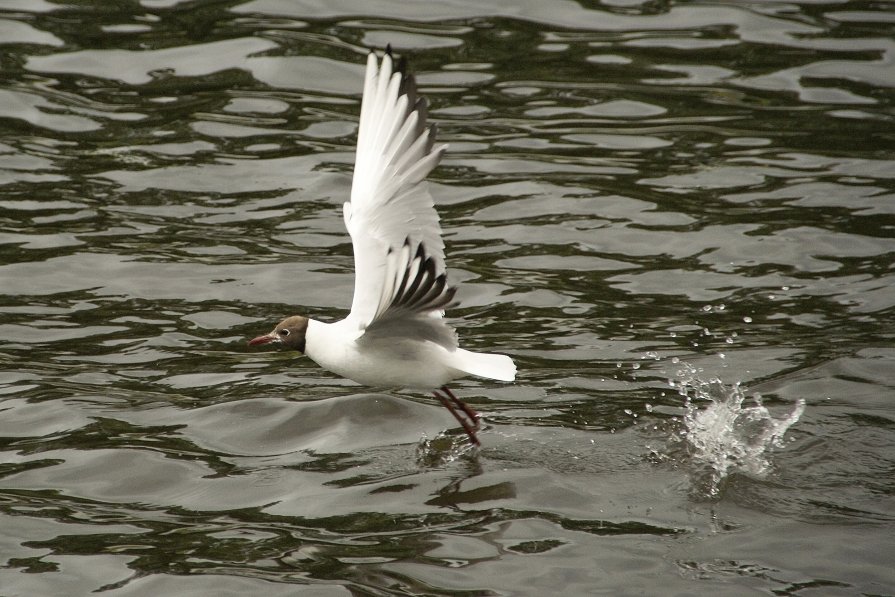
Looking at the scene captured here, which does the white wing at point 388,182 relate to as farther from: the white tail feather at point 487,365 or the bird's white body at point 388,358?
the white tail feather at point 487,365

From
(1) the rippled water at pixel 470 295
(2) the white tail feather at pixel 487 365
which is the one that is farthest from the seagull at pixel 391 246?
(1) the rippled water at pixel 470 295

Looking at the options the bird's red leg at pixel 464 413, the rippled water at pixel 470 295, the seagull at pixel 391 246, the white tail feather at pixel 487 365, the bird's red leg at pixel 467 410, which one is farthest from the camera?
the bird's red leg at pixel 467 410

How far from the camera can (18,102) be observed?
13.3 metres

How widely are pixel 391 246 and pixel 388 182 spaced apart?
0.40m

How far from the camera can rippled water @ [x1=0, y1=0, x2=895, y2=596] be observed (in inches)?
244

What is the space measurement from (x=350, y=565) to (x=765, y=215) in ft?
20.1

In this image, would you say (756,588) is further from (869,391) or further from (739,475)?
(869,391)

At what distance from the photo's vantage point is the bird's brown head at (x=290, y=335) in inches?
295

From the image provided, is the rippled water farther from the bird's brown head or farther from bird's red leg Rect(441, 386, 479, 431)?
the bird's brown head

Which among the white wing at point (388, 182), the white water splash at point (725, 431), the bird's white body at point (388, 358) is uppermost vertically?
the white wing at point (388, 182)

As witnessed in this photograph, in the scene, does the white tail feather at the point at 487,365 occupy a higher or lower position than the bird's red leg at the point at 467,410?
higher

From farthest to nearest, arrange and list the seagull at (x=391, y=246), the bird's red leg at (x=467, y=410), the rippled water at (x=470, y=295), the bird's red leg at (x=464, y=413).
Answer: the bird's red leg at (x=467, y=410)
the bird's red leg at (x=464, y=413)
the seagull at (x=391, y=246)
the rippled water at (x=470, y=295)

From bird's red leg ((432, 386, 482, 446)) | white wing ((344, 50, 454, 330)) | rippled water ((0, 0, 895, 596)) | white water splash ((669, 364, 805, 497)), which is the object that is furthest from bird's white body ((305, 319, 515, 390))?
white water splash ((669, 364, 805, 497))

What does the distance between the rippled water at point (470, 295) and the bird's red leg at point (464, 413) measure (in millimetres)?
96
